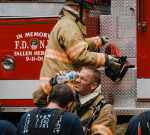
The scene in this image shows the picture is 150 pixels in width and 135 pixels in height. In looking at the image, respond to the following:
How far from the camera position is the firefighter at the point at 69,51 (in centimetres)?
415

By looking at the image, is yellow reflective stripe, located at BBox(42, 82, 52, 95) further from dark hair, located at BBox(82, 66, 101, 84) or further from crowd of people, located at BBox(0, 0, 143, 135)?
dark hair, located at BBox(82, 66, 101, 84)

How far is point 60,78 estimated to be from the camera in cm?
372

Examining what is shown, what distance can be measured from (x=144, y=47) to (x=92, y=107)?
1.57 meters

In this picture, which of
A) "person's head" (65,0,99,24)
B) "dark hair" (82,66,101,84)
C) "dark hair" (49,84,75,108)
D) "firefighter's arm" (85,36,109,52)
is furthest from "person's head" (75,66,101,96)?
"dark hair" (49,84,75,108)

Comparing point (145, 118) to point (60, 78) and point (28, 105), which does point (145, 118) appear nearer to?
point (60, 78)

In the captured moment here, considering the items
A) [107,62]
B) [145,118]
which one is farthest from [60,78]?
[145,118]

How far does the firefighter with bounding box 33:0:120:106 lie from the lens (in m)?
4.15

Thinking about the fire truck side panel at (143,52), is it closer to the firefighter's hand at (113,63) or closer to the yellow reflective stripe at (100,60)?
the firefighter's hand at (113,63)

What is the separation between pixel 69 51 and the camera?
417 centimetres

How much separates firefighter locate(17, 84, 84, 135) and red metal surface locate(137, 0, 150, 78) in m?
2.27

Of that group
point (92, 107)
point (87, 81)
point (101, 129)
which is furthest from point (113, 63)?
point (101, 129)

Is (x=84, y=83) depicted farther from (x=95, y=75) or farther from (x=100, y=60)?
(x=100, y=60)

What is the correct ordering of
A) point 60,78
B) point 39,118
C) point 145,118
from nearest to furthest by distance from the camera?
point 145,118 → point 39,118 → point 60,78

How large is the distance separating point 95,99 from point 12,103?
5.50 feet
